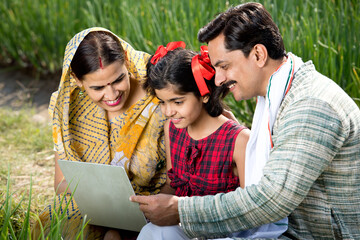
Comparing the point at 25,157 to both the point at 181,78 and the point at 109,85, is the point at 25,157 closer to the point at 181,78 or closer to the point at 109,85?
the point at 109,85

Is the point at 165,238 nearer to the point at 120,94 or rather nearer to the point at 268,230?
the point at 268,230

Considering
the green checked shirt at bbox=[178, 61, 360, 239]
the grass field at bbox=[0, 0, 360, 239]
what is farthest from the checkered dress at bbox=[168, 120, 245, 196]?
the grass field at bbox=[0, 0, 360, 239]

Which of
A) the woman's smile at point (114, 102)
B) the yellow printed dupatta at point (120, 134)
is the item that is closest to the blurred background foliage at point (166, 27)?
the yellow printed dupatta at point (120, 134)

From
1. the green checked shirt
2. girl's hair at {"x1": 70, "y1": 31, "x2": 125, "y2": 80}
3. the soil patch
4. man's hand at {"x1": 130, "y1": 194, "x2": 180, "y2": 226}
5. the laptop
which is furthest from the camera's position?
the soil patch

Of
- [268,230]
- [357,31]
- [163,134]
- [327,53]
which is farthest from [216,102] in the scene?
[357,31]

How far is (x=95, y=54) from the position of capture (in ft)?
8.52

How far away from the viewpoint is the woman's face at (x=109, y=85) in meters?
2.59

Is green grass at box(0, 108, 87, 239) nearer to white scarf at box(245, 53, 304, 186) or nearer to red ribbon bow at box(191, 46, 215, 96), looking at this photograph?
red ribbon bow at box(191, 46, 215, 96)

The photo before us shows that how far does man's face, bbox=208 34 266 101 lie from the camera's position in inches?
80.6

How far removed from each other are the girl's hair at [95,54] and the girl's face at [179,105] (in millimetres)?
361

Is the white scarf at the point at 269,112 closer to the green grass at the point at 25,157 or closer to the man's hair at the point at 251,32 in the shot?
the man's hair at the point at 251,32

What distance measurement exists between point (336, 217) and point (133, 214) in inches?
34.4

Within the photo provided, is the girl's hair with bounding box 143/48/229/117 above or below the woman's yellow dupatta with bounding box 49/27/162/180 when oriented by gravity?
above

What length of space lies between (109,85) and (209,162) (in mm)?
625
